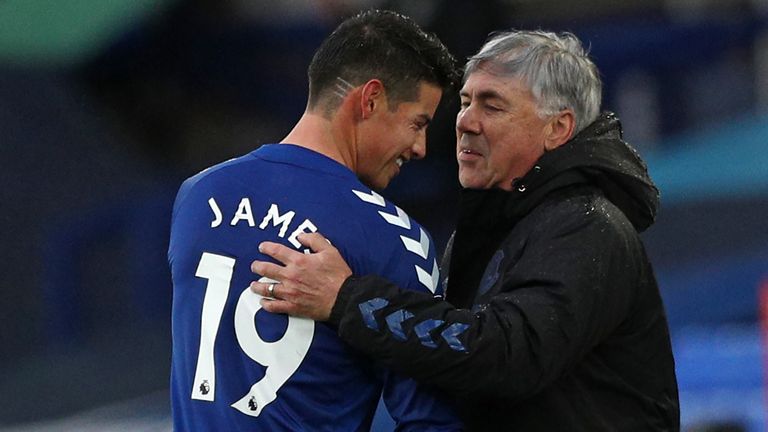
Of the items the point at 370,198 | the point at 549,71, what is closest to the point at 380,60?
the point at 370,198

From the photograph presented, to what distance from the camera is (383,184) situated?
258 centimetres

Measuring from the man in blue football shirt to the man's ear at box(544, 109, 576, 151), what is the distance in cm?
33

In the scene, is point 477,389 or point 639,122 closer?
point 477,389

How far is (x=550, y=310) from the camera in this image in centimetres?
232

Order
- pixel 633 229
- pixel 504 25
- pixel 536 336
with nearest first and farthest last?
pixel 536 336, pixel 633 229, pixel 504 25

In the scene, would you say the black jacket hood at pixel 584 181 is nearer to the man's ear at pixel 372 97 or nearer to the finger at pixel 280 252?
the man's ear at pixel 372 97

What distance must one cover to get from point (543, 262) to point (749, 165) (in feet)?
12.8

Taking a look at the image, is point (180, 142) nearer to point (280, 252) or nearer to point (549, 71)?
point (549, 71)

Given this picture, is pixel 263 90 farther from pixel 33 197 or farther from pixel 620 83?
pixel 620 83

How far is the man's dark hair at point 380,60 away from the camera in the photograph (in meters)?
2.48

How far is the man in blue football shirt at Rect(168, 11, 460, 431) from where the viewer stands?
231 cm

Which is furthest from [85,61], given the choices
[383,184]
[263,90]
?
[383,184]

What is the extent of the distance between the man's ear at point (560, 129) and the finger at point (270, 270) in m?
0.71

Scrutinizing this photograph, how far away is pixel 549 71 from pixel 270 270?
0.78 meters
